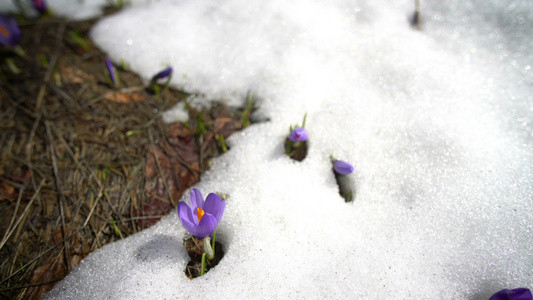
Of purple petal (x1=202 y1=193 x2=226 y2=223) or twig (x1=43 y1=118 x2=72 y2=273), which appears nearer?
purple petal (x1=202 y1=193 x2=226 y2=223)

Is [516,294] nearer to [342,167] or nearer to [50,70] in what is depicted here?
[342,167]

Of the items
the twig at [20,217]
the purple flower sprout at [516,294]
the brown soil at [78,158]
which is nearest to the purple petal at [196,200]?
the brown soil at [78,158]

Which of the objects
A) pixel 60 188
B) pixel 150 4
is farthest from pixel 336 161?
pixel 150 4

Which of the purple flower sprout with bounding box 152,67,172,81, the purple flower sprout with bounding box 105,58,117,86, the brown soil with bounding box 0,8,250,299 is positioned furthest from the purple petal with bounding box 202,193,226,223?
the purple flower sprout with bounding box 105,58,117,86

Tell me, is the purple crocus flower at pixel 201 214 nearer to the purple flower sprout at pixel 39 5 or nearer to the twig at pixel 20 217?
the twig at pixel 20 217

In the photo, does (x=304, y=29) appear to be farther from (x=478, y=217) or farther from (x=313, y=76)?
(x=478, y=217)

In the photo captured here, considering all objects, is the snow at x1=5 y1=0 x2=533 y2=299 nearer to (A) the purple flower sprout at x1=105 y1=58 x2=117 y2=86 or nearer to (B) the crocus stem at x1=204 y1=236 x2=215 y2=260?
(B) the crocus stem at x1=204 y1=236 x2=215 y2=260
